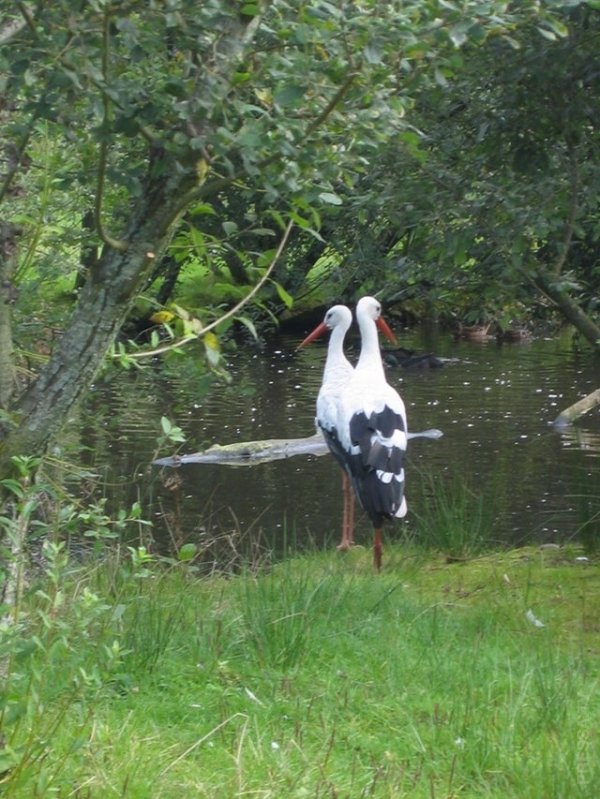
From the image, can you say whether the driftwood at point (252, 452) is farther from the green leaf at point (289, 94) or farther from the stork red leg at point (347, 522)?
the green leaf at point (289, 94)

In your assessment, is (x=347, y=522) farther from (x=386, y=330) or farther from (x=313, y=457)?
(x=313, y=457)

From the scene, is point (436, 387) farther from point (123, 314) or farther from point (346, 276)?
point (123, 314)

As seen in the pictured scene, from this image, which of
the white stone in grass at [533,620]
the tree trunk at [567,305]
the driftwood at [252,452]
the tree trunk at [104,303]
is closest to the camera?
the tree trunk at [104,303]

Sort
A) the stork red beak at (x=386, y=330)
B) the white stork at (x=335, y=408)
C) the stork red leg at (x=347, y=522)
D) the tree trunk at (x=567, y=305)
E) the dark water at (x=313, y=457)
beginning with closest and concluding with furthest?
1. the tree trunk at (x=567, y=305)
2. the stork red leg at (x=347, y=522)
3. the white stork at (x=335, y=408)
4. the dark water at (x=313, y=457)
5. the stork red beak at (x=386, y=330)

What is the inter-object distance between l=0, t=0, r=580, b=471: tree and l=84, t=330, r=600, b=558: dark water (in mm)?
1498

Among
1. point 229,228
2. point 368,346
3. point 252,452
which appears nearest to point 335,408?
point 368,346

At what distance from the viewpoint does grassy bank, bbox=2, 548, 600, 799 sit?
148 inches

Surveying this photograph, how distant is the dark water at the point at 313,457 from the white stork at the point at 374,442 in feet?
2.27

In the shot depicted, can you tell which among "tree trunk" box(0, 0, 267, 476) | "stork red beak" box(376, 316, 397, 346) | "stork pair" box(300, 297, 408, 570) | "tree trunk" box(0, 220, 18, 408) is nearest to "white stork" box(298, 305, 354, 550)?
"stork pair" box(300, 297, 408, 570)

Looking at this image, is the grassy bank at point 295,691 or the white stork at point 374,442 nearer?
the grassy bank at point 295,691

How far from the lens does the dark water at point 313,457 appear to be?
1077 centimetres

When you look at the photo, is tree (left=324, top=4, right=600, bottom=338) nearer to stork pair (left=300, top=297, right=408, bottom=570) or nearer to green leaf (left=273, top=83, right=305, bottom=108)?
stork pair (left=300, top=297, right=408, bottom=570)

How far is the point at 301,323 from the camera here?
29.5 meters

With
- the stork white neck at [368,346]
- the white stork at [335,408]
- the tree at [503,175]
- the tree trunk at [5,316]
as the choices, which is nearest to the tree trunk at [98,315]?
the tree trunk at [5,316]
